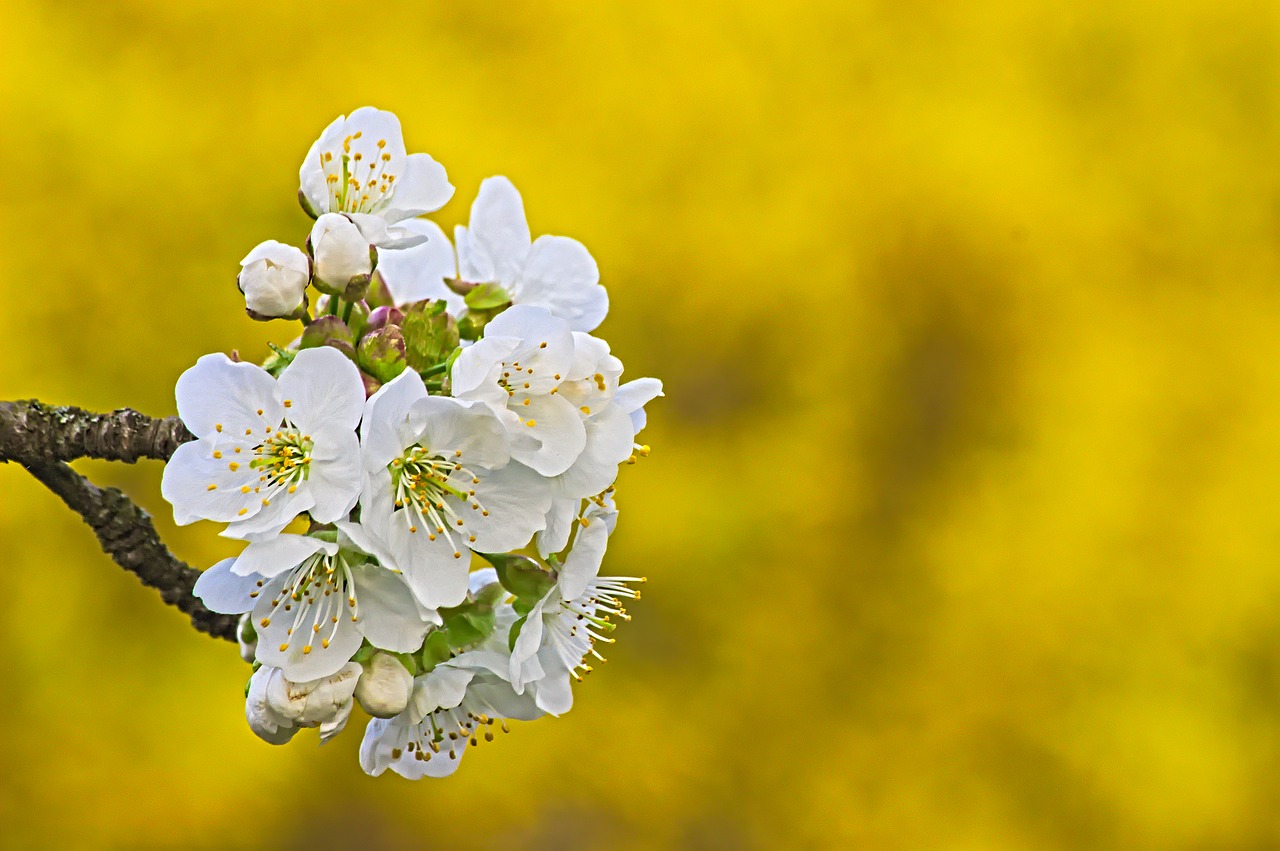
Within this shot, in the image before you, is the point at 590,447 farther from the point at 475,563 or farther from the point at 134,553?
the point at 475,563

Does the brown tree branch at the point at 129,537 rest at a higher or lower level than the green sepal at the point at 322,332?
lower

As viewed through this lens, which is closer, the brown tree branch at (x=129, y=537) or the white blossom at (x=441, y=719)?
the white blossom at (x=441, y=719)

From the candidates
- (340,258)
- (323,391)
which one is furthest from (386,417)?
(340,258)

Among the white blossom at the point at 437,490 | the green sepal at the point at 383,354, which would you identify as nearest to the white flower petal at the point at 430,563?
the white blossom at the point at 437,490

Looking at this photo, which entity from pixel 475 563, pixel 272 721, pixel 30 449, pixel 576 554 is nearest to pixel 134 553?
pixel 30 449

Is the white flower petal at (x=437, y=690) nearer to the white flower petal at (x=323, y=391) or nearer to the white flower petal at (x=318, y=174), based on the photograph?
the white flower petal at (x=323, y=391)

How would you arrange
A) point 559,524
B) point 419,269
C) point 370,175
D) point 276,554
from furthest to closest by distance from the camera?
point 419,269, point 370,175, point 559,524, point 276,554

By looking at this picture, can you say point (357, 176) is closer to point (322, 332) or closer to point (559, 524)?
point (322, 332)
